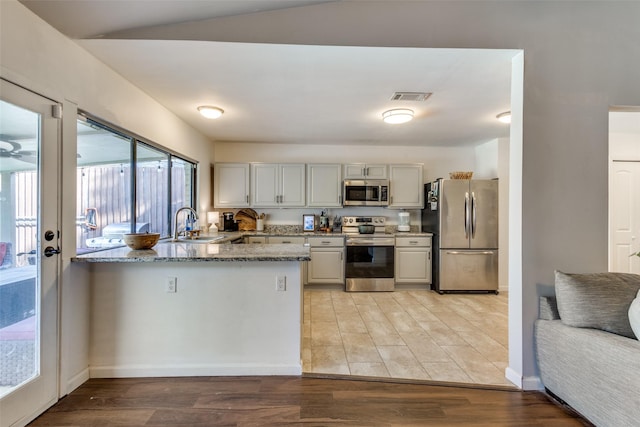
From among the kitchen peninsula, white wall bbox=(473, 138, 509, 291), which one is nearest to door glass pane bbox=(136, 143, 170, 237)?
the kitchen peninsula

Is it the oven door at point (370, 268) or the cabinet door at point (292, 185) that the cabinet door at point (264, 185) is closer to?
the cabinet door at point (292, 185)

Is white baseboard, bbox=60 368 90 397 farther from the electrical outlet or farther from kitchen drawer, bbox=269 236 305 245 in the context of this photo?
kitchen drawer, bbox=269 236 305 245

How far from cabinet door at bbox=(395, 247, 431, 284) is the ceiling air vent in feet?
7.93

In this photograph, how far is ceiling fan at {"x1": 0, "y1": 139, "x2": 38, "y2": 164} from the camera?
5.24 ft

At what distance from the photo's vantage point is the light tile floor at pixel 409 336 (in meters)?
2.28

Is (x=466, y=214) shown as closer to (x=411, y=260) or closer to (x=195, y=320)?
(x=411, y=260)

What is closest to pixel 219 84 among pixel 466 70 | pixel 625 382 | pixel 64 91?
pixel 64 91

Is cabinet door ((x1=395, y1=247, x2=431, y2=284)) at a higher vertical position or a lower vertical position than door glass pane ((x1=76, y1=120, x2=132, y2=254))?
lower

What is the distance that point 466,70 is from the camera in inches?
92.7

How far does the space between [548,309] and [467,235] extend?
100 inches

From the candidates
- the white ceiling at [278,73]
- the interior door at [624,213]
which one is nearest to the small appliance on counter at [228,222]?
the white ceiling at [278,73]

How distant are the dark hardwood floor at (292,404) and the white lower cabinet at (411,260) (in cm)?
260

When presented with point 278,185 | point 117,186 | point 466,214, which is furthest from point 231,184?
point 466,214

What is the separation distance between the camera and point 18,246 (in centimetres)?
169
